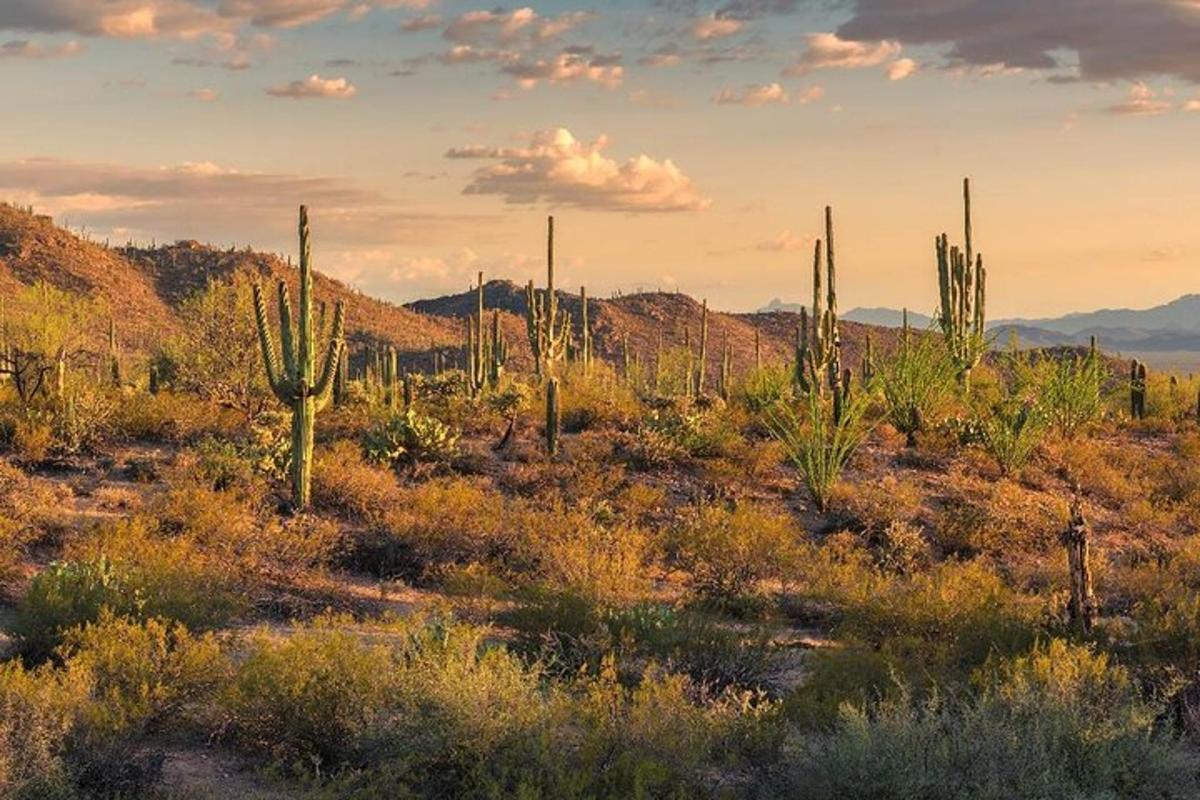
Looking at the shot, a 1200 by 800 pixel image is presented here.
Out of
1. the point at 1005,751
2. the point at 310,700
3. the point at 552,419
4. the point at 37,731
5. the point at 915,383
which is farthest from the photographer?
the point at 915,383

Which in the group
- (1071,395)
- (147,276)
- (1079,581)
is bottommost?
(1079,581)

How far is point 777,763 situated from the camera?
755 centimetres

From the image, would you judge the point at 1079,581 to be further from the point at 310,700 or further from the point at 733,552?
the point at 310,700

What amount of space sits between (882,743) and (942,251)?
18.9 m

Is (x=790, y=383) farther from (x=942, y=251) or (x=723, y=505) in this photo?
(x=723, y=505)

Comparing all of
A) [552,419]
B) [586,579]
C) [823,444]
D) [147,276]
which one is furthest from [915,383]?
[147,276]

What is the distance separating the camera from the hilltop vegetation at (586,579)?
23.7ft

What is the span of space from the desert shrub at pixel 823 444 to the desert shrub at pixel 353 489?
247 inches

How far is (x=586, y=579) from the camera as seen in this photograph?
11.4 meters

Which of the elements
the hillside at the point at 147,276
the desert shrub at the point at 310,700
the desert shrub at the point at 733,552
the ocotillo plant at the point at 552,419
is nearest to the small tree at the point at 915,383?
the ocotillo plant at the point at 552,419

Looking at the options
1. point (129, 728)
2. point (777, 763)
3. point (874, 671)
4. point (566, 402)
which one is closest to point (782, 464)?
point (566, 402)

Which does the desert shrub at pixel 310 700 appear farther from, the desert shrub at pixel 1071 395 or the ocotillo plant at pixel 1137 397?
the ocotillo plant at pixel 1137 397

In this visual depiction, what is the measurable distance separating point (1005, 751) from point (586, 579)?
5117 millimetres

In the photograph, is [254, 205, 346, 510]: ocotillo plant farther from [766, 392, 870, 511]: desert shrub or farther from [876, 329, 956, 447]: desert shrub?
[876, 329, 956, 447]: desert shrub
